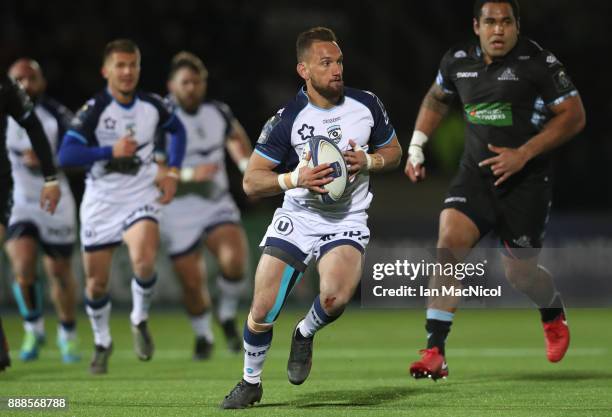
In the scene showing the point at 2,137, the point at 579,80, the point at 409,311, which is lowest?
the point at 409,311

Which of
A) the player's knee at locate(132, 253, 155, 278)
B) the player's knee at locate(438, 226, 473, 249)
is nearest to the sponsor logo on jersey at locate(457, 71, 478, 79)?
the player's knee at locate(438, 226, 473, 249)

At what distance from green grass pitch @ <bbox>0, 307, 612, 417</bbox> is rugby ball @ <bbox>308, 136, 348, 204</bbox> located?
128 centimetres

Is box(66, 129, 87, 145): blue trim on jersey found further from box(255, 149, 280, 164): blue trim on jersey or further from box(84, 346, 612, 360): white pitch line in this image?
box(255, 149, 280, 164): blue trim on jersey

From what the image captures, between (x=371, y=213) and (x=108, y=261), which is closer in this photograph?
(x=108, y=261)

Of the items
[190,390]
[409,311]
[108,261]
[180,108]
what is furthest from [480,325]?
[190,390]

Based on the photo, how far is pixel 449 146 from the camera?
21766mm

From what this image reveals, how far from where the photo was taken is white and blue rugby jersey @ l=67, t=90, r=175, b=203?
958 centimetres

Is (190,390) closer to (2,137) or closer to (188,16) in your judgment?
(2,137)

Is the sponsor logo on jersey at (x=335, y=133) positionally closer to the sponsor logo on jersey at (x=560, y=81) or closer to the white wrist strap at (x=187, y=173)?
the sponsor logo on jersey at (x=560, y=81)

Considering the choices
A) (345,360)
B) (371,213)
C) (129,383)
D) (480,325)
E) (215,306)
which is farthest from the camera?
(371,213)

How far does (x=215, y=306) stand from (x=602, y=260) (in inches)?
235

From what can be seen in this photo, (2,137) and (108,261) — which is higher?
(2,137)

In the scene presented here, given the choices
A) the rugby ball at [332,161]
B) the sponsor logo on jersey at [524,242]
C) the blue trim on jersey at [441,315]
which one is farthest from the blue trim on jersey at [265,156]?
the sponsor logo on jersey at [524,242]

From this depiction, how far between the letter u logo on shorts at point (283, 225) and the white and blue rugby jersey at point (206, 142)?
14.8ft
